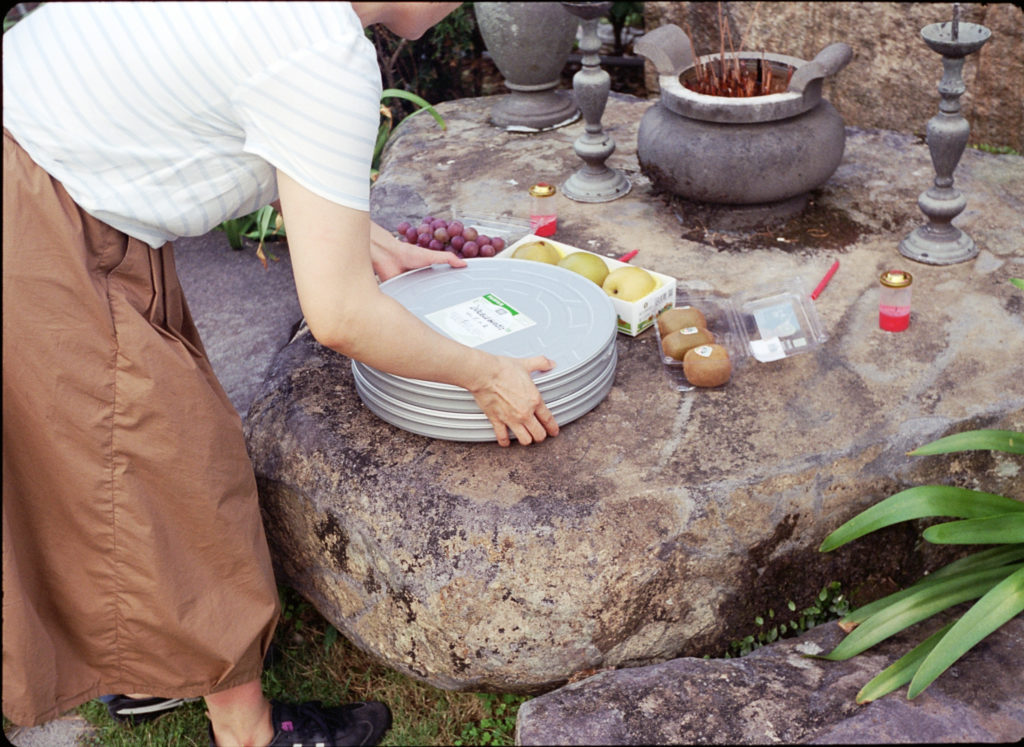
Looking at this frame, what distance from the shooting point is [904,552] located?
7.94 feet

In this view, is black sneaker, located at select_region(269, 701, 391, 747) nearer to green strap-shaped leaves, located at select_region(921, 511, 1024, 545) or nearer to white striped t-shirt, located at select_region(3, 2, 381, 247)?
white striped t-shirt, located at select_region(3, 2, 381, 247)

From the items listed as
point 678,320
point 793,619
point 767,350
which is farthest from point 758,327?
point 793,619

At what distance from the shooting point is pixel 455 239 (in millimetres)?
2986

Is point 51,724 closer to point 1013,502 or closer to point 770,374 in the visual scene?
point 770,374

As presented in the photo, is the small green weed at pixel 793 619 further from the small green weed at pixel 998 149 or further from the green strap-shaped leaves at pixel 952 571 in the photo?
the small green weed at pixel 998 149

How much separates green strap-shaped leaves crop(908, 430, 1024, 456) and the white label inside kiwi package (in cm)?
92

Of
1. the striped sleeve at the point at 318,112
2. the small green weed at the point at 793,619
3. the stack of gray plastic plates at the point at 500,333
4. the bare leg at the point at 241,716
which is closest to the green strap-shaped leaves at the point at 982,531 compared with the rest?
the small green weed at the point at 793,619

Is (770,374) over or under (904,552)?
over

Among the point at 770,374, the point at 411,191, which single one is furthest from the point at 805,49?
the point at 770,374

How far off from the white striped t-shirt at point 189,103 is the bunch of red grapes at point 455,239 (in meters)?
1.11

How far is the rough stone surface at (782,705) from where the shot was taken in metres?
1.97

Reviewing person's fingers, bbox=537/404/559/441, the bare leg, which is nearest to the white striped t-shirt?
person's fingers, bbox=537/404/559/441

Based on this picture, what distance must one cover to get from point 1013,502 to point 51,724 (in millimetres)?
2423

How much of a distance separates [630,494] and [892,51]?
3.50m
